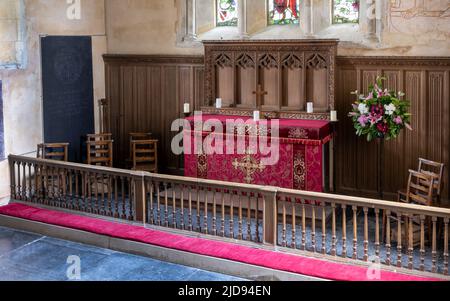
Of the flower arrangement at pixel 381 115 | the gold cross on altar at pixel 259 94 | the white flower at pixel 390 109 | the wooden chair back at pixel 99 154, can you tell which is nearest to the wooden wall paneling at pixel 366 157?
the flower arrangement at pixel 381 115

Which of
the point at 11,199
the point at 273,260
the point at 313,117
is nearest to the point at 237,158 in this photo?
the point at 313,117

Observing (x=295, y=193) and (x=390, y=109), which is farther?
(x=390, y=109)

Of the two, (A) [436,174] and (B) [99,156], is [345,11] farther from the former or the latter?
(B) [99,156]

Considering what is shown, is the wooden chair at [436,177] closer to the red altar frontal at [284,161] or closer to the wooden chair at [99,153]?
the red altar frontal at [284,161]

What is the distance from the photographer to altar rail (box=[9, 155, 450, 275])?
6.77 metres

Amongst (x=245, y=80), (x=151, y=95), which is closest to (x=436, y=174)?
(x=245, y=80)

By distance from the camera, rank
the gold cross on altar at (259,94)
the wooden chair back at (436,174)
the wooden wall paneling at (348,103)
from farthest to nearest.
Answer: the gold cross on altar at (259,94), the wooden wall paneling at (348,103), the wooden chair back at (436,174)

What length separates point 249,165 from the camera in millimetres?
9539

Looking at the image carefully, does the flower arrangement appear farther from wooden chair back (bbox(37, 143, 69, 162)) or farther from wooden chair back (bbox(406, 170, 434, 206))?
wooden chair back (bbox(37, 143, 69, 162))

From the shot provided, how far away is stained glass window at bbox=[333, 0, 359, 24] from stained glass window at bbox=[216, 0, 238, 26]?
1796mm

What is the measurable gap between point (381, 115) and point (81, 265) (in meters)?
4.41

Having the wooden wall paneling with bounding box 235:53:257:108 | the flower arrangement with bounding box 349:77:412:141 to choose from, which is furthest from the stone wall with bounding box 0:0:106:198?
the flower arrangement with bounding box 349:77:412:141

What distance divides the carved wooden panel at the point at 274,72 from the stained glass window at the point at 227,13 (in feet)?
2.93

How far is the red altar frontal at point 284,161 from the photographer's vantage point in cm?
909
